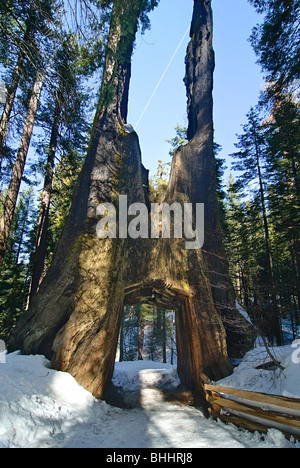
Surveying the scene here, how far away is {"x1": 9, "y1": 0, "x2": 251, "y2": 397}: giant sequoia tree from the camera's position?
662 cm

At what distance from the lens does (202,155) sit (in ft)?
37.2

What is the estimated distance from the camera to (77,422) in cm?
498

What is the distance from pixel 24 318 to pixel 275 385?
702cm

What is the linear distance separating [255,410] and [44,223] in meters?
11.1

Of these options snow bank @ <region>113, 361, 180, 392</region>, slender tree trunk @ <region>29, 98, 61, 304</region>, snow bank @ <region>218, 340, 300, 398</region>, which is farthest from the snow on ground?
slender tree trunk @ <region>29, 98, 61, 304</region>

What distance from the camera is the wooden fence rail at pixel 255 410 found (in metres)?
3.98

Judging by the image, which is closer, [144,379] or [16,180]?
[16,180]

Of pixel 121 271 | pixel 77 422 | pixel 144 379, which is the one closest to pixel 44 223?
pixel 121 271

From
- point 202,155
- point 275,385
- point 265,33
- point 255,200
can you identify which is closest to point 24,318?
point 275,385

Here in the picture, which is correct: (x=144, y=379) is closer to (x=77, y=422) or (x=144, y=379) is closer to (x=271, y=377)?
(x=271, y=377)

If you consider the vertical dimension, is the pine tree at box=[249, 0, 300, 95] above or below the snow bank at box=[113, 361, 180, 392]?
above

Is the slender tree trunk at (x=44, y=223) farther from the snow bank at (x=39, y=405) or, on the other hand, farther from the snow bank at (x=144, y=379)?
the snow bank at (x=144, y=379)

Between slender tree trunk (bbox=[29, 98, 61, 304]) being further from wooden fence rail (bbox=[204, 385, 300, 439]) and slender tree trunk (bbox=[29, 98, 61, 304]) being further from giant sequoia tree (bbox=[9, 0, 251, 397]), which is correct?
wooden fence rail (bbox=[204, 385, 300, 439])

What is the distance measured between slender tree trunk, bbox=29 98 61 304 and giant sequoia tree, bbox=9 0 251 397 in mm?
3752
